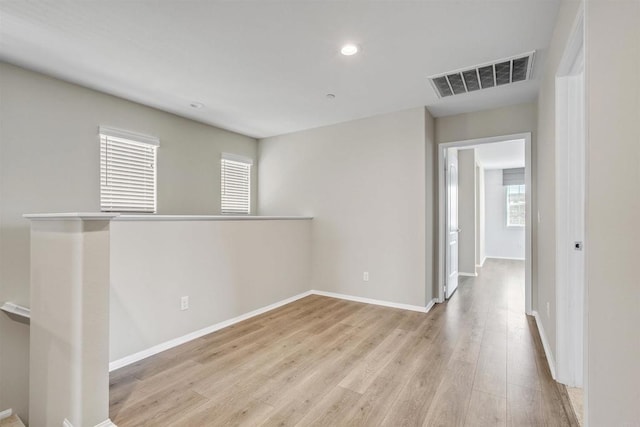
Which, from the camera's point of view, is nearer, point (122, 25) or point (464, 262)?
point (122, 25)

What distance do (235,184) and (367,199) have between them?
2225 millimetres

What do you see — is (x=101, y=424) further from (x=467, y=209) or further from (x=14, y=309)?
(x=467, y=209)

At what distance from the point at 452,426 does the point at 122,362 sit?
247 cm

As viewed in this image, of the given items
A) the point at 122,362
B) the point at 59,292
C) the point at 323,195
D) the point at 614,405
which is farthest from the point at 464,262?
the point at 59,292

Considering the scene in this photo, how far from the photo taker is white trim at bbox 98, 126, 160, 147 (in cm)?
322

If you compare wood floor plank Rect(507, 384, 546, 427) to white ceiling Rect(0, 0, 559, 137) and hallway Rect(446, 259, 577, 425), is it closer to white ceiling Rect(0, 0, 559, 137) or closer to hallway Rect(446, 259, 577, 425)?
hallway Rect(446, 259, 577, 425)

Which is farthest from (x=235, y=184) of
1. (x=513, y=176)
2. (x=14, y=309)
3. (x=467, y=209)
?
(x=513, y=176)

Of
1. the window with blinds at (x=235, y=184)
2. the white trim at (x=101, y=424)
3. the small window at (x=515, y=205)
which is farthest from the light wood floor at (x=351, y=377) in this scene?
the small window at (x=515, y=205)

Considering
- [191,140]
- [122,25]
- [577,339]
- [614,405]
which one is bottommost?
[577,339]

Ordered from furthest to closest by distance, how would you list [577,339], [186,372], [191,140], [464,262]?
[464,262], [191,140], [186,372], [577,339]

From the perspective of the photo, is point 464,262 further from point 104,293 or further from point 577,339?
point 104,293

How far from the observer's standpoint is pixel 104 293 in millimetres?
1613

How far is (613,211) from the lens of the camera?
43.8 inches

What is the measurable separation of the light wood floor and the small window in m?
6.05
